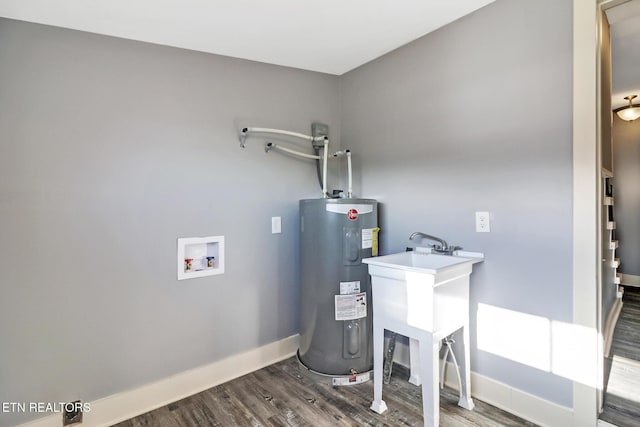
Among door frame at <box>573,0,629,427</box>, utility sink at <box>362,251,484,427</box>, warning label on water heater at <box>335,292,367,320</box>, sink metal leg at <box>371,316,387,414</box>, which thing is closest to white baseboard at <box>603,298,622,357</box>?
door frame at <box>573,0,629,427</box>

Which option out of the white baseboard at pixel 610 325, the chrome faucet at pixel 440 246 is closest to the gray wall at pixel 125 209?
the chrome faucet at pixel 440 246

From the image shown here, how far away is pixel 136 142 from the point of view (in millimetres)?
1893

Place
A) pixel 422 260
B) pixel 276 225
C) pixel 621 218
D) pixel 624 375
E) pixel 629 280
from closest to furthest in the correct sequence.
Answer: pixel 624 375 < pixel 422 260 < pixel 276 225 < pixel 629 280 < pixel 621 218

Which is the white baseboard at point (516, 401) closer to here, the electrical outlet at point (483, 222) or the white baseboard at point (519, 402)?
the white baseboard at point (519, 402)

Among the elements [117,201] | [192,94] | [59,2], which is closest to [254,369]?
[117,201]

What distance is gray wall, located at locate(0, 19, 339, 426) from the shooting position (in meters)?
1.61

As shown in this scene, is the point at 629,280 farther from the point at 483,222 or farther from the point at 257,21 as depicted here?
the point at 257,21

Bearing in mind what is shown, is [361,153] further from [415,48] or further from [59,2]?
[59,2]

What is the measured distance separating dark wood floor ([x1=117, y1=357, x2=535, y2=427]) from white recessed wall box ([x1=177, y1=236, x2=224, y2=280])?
2.56 feet

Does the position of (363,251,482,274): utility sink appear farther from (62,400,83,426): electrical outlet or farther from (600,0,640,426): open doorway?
(62,400,83,426): electrical outlet

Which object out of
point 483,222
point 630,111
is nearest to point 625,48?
point 630,111

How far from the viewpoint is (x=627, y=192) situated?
151 inches

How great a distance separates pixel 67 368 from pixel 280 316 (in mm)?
1308

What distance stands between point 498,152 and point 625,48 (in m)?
1.62
